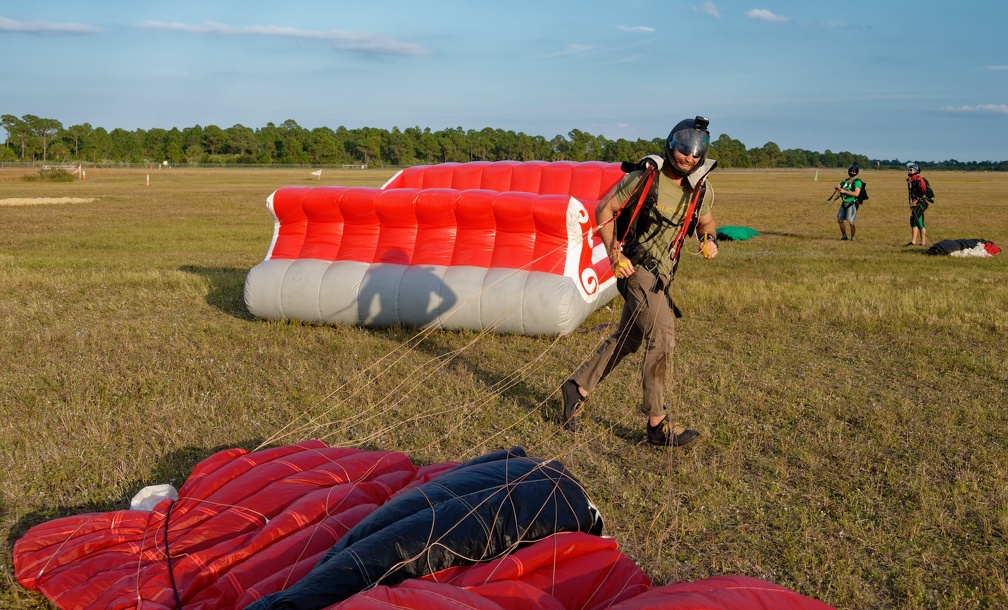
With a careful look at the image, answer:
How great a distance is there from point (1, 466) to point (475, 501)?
3.00 m

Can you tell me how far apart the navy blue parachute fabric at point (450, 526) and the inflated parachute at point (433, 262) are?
3784 millimetres

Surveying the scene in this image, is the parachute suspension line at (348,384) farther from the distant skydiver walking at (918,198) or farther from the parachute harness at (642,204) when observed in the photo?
the distant skydiver walking at (918,198)

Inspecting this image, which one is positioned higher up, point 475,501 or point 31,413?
point 475,501

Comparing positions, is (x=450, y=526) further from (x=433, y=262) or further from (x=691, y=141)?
(x=433, y=262)

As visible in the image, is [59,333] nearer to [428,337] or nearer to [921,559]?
[428,337]

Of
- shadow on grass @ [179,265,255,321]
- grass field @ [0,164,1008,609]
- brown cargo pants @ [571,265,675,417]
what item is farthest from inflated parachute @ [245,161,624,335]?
brown cargo pants @ [571,265,675,417]

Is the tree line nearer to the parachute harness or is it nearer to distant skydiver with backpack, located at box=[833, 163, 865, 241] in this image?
distant skydiver with backpack, located at box=[833, 163, 865, 241]

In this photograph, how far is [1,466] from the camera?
14.8 feet

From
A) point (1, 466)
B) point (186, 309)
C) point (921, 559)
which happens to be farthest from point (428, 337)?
point (921, 559)

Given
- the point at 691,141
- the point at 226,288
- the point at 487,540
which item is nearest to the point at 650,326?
the point at 691,141

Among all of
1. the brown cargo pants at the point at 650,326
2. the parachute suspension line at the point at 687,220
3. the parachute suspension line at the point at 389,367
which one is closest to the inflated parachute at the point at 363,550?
the parachute suspension line at the point at 389,367

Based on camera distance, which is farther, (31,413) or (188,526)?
(31,413)

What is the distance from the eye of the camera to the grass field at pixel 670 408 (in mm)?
3742

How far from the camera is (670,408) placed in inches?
197
